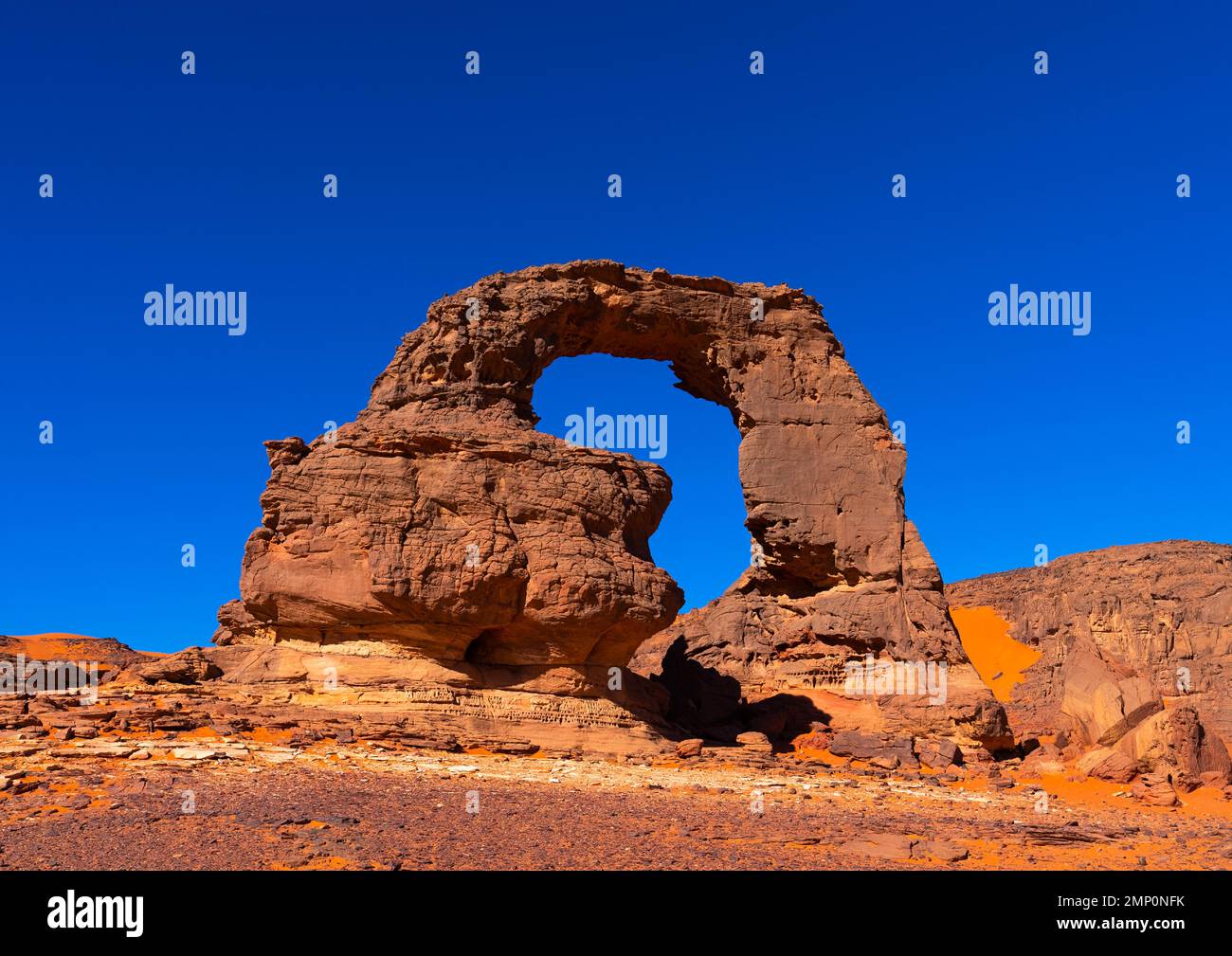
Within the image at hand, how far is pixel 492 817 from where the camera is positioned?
12914mm

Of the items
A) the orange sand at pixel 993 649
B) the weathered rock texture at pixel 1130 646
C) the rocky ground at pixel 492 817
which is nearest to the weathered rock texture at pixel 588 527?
the weathered rock texture at pixel 1130 646

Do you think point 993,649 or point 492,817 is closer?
point 492,817

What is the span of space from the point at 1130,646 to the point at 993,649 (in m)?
6.95

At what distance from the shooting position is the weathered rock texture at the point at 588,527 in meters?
20.7

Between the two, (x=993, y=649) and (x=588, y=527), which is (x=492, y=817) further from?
(x=993, y=649)

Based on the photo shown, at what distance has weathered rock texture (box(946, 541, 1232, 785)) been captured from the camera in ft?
71.4

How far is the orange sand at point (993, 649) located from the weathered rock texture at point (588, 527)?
538 inches

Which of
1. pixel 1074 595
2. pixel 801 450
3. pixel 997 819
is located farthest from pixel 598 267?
pixel 1074 595

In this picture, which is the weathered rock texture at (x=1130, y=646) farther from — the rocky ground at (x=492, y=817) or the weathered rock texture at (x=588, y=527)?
the weathered rock texture at (x=588, y=527)

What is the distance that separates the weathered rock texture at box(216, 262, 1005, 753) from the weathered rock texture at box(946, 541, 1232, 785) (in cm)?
276

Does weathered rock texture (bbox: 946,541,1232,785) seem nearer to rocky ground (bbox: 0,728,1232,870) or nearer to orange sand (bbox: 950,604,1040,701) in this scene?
orange sand (bbox: 950,604,1040,701)

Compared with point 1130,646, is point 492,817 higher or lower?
lower

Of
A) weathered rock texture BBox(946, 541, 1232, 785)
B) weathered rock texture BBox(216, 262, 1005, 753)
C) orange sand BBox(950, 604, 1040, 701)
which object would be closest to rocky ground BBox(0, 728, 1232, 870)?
weathered rock texture BBox(946, 541, 1232, 785)

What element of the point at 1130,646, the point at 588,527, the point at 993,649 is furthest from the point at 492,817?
the point at 993,649
